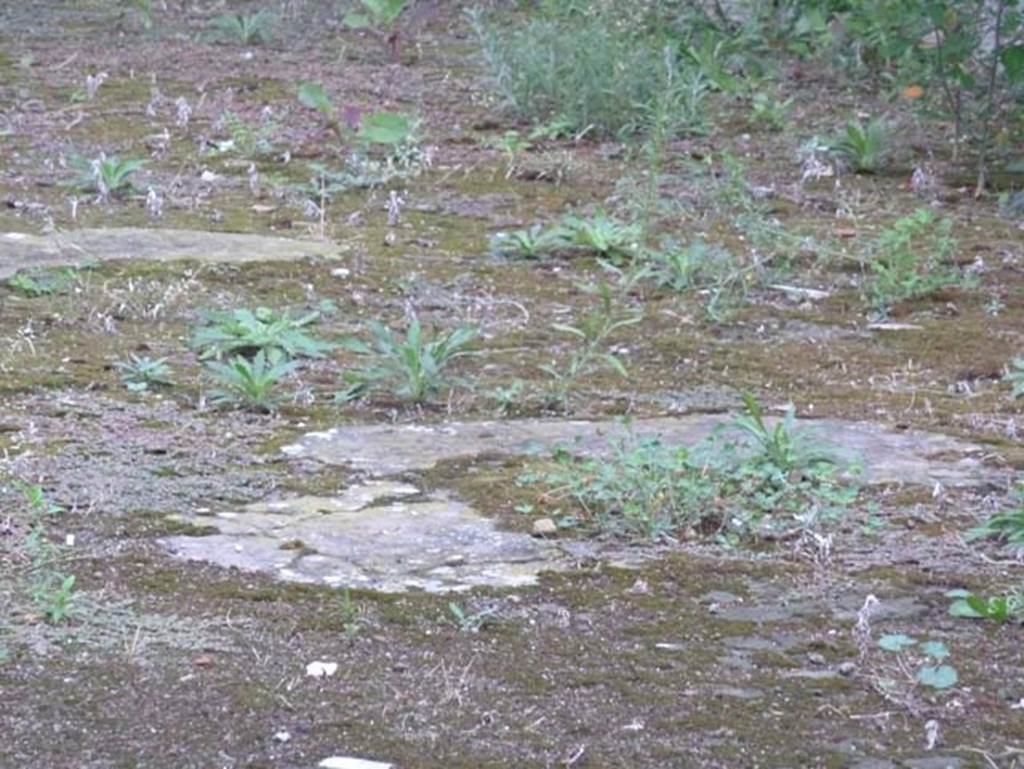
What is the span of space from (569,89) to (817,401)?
3.67m

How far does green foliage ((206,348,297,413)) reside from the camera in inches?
167

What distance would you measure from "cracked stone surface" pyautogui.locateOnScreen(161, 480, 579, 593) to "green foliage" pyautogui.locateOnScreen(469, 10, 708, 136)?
419 cm

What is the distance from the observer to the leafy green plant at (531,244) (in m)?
5.94

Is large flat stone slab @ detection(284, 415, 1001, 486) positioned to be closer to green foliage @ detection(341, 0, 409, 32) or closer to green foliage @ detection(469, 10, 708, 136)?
green foliage @ detection(469, 10, 708, 136)

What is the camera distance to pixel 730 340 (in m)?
5.07

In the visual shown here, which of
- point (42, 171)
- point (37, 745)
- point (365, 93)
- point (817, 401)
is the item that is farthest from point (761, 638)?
point (365, 93)

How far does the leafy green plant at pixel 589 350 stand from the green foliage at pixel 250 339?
1.86ft

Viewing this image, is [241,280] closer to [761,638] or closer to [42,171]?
[42,171]

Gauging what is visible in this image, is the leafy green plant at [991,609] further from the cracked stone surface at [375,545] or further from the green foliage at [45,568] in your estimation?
the green foliage at [45,568]

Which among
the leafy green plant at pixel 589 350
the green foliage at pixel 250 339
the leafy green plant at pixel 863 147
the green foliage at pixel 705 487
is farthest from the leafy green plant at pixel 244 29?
the green foliage at pixel 705 487

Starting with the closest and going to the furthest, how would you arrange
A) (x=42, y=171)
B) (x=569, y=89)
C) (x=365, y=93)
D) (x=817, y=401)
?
1. (x=817, y=401)
2. (x=42, y=171)
3. (x=569, y=89)
4. (x=365, y=93)

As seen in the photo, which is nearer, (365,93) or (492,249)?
(492,249)

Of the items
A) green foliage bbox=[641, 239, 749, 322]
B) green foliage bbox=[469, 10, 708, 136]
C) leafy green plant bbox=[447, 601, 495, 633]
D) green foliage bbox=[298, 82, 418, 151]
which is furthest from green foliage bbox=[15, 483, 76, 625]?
green foliage bbox=[469, 10, 708, 136]

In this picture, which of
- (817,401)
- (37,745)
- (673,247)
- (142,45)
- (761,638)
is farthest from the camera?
(142,45)
